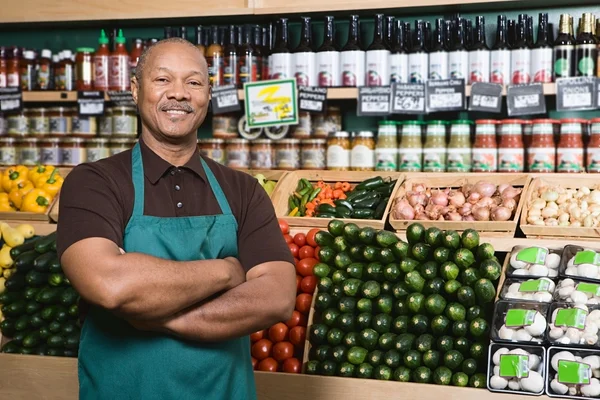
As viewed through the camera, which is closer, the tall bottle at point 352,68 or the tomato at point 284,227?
the tomato at point 284,227

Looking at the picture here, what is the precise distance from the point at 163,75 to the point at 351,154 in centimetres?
215

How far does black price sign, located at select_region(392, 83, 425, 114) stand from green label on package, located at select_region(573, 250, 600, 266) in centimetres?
116

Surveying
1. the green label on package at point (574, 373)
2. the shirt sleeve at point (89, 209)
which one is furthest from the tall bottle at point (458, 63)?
the shirt sleeve at point (89, 209)

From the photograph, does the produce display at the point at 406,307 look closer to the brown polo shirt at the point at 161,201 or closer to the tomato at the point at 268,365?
the tomato at the point at 268,365

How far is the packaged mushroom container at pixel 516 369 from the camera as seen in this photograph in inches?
109

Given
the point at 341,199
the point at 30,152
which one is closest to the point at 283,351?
the point at 341,199

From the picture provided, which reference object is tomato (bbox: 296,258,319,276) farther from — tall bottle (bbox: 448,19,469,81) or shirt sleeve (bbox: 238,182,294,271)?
shirt sleeve (bbox: 238,182,294,271)

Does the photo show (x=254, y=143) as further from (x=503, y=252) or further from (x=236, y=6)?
(x=503, y=252)

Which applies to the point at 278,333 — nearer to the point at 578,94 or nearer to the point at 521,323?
the point at 521,323

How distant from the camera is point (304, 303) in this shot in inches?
136

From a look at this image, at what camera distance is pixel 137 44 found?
4.46 meters

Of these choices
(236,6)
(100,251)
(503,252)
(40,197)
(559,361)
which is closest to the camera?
(100,251)

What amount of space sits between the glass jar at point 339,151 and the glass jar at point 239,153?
43 centimetres

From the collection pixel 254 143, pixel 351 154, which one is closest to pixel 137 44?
pixel 254 143
